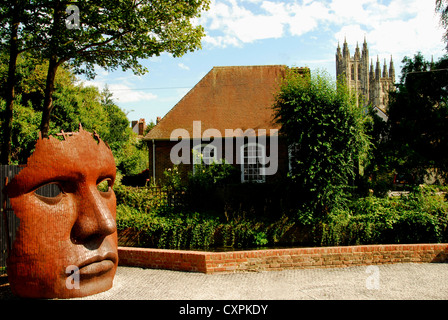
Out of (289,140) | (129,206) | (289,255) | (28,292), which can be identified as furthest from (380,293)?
(129,206)


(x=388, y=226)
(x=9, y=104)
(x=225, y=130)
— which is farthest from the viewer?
(x=225, y=130)

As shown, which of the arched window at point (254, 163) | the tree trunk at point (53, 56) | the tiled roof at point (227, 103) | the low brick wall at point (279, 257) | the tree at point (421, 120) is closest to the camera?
the low brick wall at point (279, 257)

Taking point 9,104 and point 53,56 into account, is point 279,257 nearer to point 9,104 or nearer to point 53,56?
point 53,56

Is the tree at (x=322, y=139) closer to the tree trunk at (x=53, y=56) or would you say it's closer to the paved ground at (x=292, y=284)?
the paved ground at (x=292, y=284)

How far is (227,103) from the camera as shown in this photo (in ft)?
70.1

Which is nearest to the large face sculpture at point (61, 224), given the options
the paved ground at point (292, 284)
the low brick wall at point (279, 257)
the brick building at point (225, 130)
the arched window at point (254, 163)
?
the paved ground at point (292, 284)

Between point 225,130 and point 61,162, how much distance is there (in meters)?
14.6

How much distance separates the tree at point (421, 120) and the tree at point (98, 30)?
918cm

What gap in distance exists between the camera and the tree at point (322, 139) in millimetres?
10852

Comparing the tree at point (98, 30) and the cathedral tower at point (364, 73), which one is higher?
the cathedral tower at point (364, 73)

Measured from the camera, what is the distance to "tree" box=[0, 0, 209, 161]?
530 inches

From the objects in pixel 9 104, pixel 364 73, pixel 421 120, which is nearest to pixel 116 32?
pixel 9 104

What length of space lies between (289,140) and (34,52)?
11.1 meters

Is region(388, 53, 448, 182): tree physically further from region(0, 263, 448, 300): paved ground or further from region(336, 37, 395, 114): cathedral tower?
region(336, 37, 395, 114): cathedral tower
